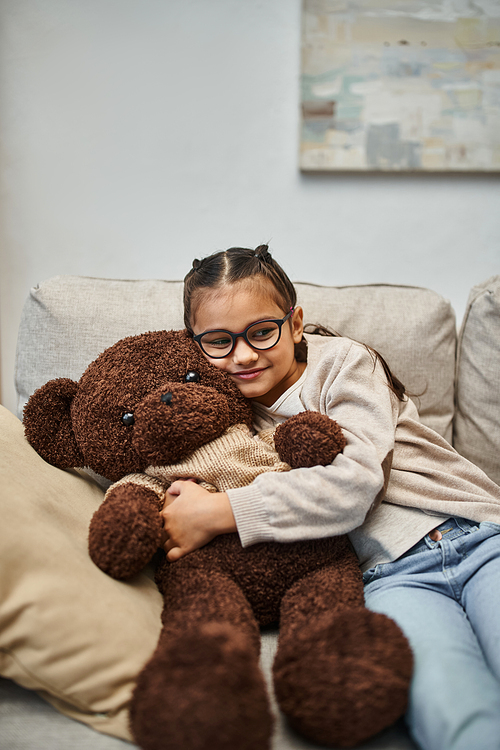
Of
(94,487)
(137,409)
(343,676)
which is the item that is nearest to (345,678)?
(343,676)

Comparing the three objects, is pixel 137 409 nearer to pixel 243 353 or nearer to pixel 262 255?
pixel 243 353

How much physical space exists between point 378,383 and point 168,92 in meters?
1.22

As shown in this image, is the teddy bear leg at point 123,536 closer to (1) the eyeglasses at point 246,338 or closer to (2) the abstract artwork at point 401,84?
(1) the eyeglasses at point 246,338

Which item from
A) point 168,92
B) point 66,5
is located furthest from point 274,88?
point 66,5

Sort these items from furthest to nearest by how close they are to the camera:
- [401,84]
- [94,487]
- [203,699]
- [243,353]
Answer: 1. [401,84]
2. [94,487]
3. [243,353]
4. [203,699]

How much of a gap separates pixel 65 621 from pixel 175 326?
2.30ft

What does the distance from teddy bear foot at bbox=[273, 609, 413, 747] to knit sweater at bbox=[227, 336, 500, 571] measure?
171 mm

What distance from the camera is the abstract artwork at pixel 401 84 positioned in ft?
4.83

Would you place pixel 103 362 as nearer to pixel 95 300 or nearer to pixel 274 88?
pixel 95 300

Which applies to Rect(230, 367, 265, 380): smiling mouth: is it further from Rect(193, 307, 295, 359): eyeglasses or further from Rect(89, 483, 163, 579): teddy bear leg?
Rect(89, 483, 163, 579): teddy bear leg

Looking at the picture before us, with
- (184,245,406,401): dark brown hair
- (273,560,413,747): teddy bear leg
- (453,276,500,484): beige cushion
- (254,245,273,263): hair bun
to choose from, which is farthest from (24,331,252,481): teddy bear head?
(453,276,500,484): beige cushion

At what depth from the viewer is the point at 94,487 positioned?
1.05 m

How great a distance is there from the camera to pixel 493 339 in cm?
119

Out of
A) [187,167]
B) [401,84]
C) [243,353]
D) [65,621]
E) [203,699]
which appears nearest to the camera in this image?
[203,699]
